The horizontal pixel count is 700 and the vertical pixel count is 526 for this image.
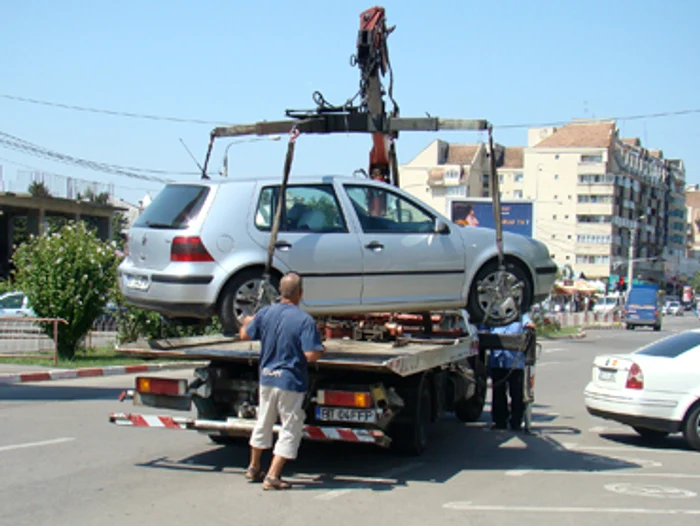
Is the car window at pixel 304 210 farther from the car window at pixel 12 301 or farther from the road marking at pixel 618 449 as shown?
the car window at pixel 12 301

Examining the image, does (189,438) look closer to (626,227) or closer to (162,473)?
(162,473)

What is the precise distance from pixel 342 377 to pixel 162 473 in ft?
5.88

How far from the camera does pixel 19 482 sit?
735 centimetres

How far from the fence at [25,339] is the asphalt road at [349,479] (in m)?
7.20

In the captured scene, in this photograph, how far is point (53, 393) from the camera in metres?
14.5

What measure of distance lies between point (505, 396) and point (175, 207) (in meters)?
5.31

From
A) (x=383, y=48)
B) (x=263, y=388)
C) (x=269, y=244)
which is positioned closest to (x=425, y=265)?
(x=269, y=244)

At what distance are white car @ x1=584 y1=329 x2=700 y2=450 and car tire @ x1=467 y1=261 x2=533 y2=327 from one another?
2151 mm

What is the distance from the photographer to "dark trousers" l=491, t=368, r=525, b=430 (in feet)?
37.1

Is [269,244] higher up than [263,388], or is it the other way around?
[269,244]

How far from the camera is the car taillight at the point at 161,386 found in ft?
26.5

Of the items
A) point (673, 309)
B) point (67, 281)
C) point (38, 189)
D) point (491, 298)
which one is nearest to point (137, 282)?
point (491, 298)

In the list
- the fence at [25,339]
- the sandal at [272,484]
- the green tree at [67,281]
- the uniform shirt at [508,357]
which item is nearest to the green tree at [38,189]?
the green tree at [67,281]

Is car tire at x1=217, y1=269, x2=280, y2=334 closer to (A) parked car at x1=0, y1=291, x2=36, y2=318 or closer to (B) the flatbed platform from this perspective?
(B) the flatbed platform
